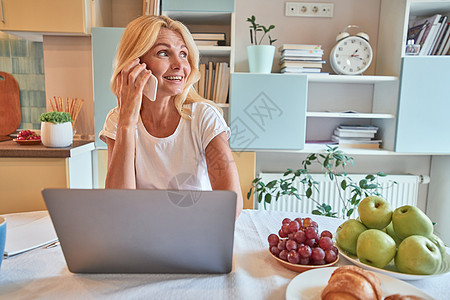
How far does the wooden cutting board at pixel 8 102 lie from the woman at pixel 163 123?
1.47 m

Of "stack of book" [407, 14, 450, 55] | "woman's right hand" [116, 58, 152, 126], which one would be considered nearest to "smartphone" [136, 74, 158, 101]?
"woman's right hand" [116, 58, 152, 126]

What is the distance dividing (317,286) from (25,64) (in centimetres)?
253

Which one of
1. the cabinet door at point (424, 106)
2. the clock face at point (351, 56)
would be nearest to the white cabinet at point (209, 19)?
the clock face at point (351, 56)

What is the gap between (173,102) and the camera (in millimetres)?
→ 1344

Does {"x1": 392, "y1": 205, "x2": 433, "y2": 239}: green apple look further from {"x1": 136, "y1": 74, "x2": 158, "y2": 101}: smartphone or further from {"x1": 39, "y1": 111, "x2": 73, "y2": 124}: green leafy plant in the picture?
{"x1": 39, "y1": 111, "x2": 73, "y2": 124}: green leafy plant

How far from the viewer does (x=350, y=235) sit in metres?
0.75

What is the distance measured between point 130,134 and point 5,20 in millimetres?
1534

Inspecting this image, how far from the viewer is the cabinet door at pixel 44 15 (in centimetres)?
196

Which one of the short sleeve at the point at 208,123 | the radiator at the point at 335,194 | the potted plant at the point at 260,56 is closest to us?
the short sleeve at the point at 208,123

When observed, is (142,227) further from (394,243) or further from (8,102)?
(8,102)

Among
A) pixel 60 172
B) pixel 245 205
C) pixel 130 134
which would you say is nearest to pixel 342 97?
pixel 245 205

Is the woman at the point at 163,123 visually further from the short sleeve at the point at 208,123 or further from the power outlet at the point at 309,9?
the power outlet at the point at 309,9

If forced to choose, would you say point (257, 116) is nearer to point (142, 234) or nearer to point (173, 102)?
point (173, 102)

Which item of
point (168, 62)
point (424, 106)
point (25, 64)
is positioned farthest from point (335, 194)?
point (25, 64)
